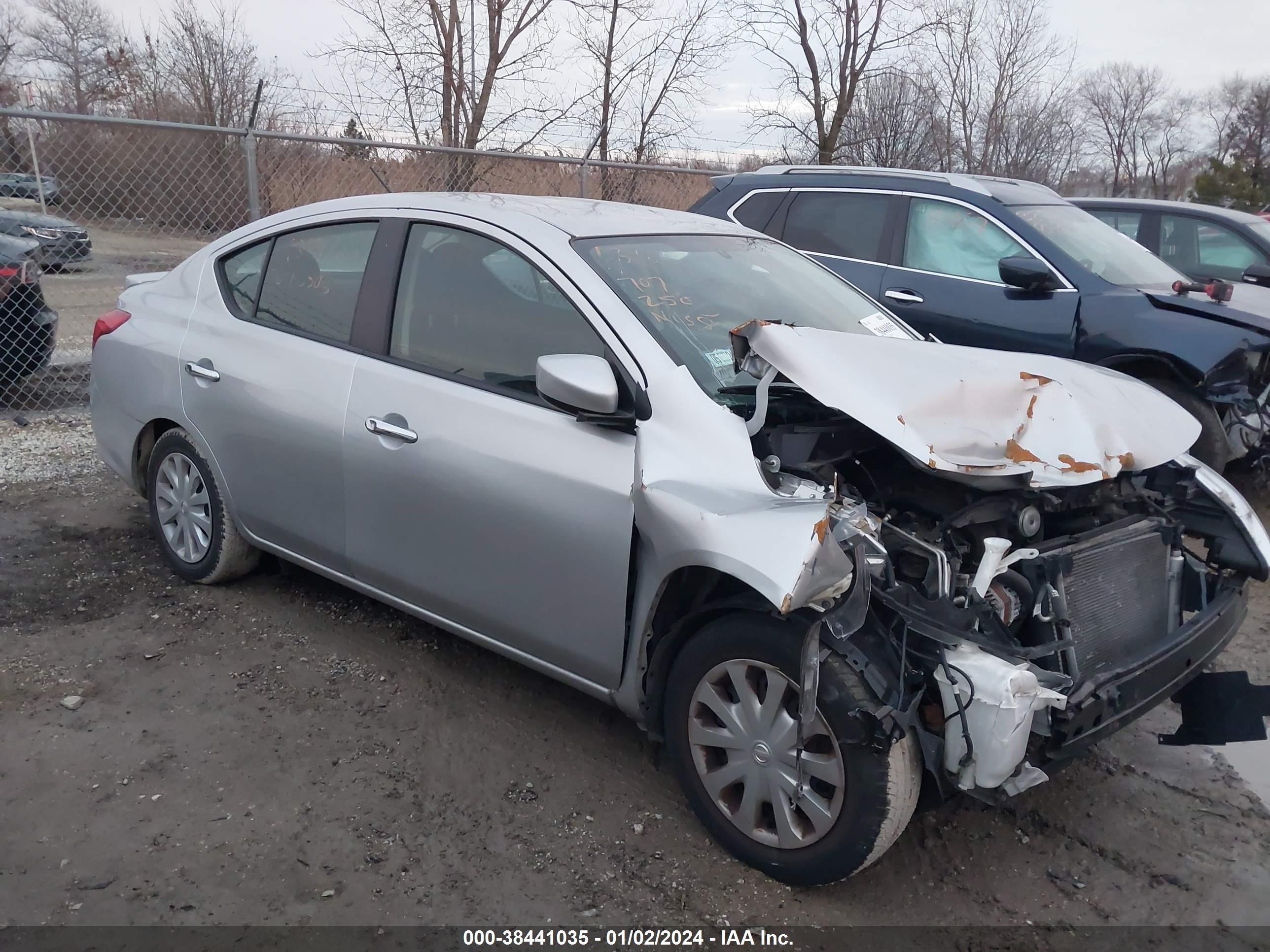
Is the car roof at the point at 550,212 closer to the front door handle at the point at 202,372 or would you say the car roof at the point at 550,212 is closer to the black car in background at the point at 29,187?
the front door handle at the point at 202,372

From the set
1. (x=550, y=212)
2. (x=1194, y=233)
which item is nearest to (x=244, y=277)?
(x=550, y=212)

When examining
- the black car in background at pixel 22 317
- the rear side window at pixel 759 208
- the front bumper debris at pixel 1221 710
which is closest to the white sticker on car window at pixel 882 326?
the front bumper debris at pixel 1221 710

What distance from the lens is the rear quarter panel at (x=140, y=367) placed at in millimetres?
4363

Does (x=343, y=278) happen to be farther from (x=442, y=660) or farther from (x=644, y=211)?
(x=442, y=660)

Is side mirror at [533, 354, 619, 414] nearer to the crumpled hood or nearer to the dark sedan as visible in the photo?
the crumpled hood

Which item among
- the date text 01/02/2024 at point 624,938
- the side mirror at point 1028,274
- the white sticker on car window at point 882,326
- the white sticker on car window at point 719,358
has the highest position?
the side mirror at point 1028,274

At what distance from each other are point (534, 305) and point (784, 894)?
6.39 ft

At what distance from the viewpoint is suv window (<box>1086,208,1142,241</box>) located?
886 centimetres

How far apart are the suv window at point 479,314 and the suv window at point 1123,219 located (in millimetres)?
7164

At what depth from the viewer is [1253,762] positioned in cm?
359

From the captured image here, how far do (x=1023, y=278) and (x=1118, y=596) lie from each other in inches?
134

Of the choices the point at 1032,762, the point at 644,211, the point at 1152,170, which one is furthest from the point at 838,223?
the point at 1152,170

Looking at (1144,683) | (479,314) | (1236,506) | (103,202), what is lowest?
(1144,683)

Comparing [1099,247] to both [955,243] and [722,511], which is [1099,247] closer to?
[955,243]
